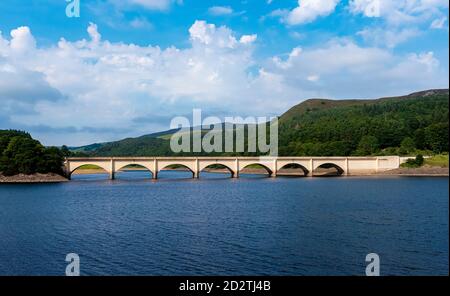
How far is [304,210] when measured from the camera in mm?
43250

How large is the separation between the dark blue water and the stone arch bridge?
4596 centimetres

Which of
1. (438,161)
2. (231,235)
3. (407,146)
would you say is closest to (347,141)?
(407,146)

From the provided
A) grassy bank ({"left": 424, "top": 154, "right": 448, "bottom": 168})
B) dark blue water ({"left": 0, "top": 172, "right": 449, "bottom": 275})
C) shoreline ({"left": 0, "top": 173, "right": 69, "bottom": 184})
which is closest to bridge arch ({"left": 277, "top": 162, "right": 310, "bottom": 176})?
grassy bank ({"left": 424, "top": 154, "right": 448, "bottom": 168})

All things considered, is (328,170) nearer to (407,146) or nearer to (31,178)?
(407,146)

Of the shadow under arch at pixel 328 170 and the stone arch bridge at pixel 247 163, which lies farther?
the shadow under arch at pixel 328 170

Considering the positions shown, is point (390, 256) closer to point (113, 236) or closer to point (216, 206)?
point (113, 236)

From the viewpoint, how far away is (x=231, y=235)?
32312mm

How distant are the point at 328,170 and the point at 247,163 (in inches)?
838

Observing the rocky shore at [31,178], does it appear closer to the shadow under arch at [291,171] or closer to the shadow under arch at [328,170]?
the shadow under arch at [291,171]

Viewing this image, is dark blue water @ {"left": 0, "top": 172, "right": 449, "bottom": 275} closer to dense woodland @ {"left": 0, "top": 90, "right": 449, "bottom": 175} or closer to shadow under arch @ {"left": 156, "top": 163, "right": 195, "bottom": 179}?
dense woodland @ {"left": 0, "top": 90, "right": 449, "bottom": 175}

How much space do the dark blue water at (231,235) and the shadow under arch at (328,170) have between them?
5153 cm

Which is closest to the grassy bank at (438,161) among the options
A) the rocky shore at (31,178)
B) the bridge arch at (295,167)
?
the bridge arch at (295,167)

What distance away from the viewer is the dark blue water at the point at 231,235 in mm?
24438
